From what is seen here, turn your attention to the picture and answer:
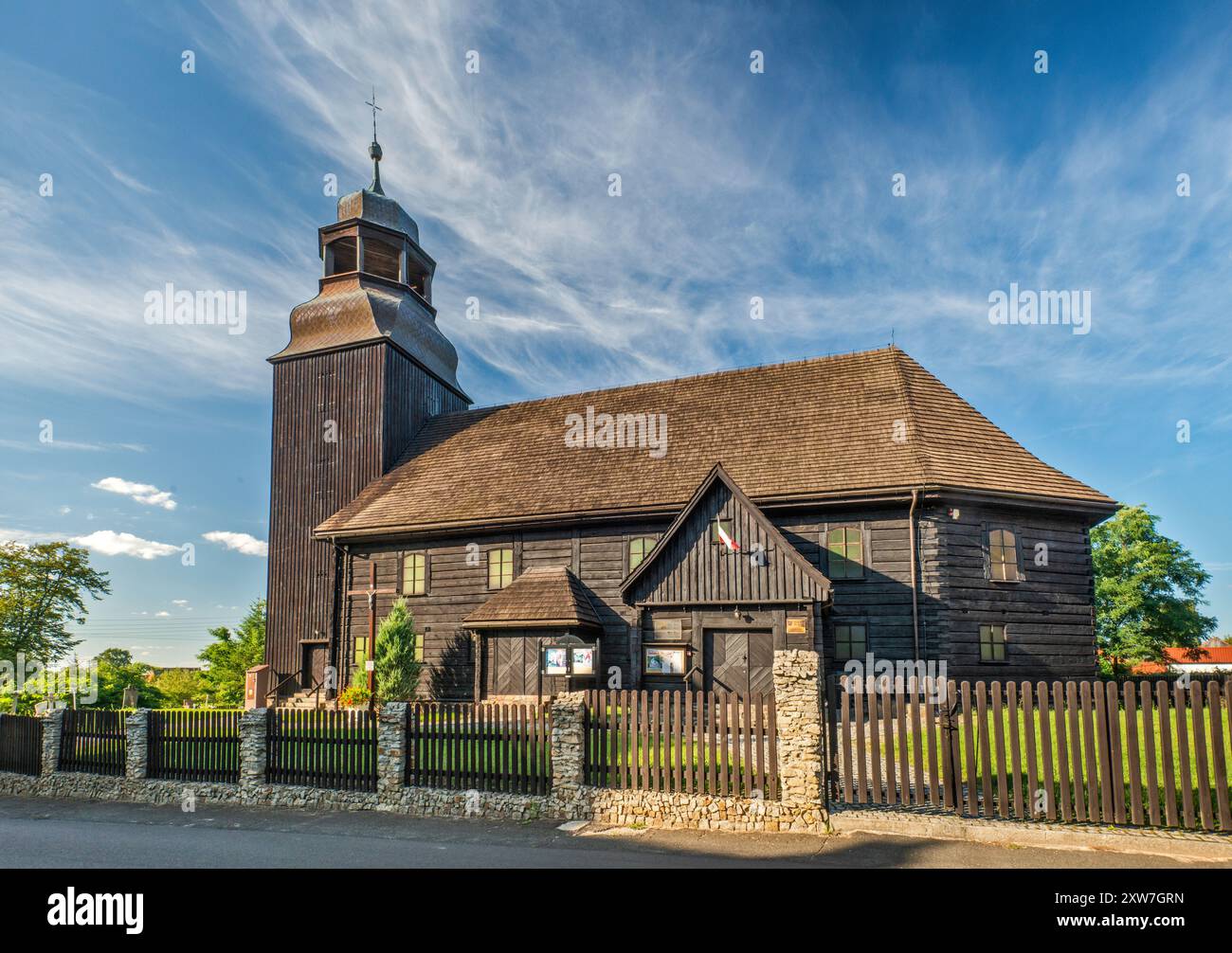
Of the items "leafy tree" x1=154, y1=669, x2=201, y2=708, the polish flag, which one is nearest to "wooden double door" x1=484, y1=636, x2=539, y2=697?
the polish flag

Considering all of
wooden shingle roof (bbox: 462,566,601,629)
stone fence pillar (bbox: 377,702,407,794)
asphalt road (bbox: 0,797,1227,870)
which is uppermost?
wooden shingle roof (bbox: 462,566,601,629)

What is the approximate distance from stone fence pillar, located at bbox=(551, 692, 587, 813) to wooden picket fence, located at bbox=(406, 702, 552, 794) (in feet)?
0.70

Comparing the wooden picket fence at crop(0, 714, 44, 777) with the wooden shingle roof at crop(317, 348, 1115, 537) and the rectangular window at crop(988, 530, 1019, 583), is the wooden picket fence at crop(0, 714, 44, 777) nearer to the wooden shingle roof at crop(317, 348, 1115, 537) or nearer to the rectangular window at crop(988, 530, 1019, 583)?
the wooden shingle roof at crop(317, 348, 1115, 537)

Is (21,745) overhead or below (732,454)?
below

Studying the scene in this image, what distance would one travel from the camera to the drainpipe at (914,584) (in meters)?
18.4

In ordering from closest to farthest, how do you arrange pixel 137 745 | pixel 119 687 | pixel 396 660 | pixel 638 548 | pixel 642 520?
1. pixel 137 745
2. pixel 642 520
3. pixel 638 548
4. pixel 396 660
5. pixel 119 687

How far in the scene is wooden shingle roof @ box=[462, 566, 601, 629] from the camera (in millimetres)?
20500

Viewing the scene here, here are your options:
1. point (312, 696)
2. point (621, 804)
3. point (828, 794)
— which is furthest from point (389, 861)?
point (312, 696)

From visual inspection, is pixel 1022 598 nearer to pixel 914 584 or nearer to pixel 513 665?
pixel 914 584

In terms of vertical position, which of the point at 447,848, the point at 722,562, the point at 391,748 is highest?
the point at 722,562

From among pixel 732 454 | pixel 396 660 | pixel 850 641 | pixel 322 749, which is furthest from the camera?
pixel 396 660

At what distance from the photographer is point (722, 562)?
18.1 m

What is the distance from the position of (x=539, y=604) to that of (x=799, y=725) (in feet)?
37.5

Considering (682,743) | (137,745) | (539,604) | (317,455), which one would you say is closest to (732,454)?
(539,604)
